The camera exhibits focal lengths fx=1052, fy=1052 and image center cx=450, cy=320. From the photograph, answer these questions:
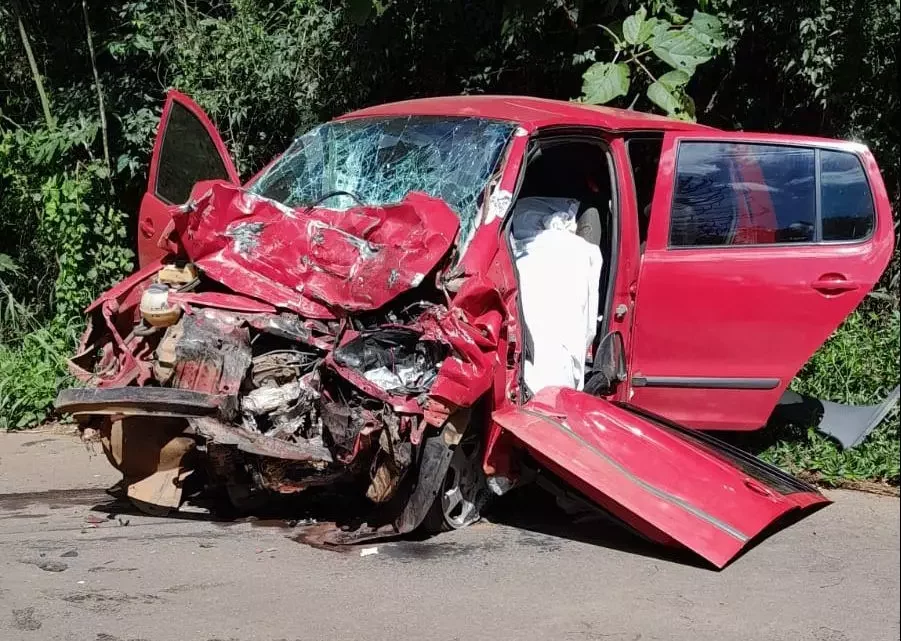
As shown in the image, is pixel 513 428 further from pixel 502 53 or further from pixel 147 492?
pixel 502 53

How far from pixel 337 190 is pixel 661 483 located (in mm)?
2122

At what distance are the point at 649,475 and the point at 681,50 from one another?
3.51 metres

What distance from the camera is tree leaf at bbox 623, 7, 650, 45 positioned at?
6938 mm

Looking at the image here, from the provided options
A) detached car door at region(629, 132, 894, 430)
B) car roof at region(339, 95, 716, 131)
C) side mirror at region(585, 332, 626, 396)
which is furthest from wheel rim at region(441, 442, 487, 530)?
car roof at region(339, 95, 716, 131)

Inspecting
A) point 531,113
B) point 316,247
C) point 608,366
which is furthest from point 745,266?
point 316,247

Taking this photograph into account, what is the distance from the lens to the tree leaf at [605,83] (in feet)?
22.5

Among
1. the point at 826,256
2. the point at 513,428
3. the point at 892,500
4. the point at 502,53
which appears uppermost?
the point at 502,53

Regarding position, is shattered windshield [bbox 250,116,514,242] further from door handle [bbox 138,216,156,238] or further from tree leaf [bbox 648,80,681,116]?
tree leaf [bbox 648,80,681,116]

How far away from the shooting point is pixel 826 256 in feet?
17.2

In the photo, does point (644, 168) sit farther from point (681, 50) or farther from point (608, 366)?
point (608, 366)

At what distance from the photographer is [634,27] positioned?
22.8 ft

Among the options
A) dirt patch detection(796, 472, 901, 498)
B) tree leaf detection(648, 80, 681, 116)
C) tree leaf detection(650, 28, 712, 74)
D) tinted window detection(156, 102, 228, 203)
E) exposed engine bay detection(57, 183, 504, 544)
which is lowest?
dirt patch detection(796, 472, 901, 498)

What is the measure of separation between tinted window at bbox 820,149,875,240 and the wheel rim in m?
2.20

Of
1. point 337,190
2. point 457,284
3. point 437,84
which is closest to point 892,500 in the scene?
point 457,284
